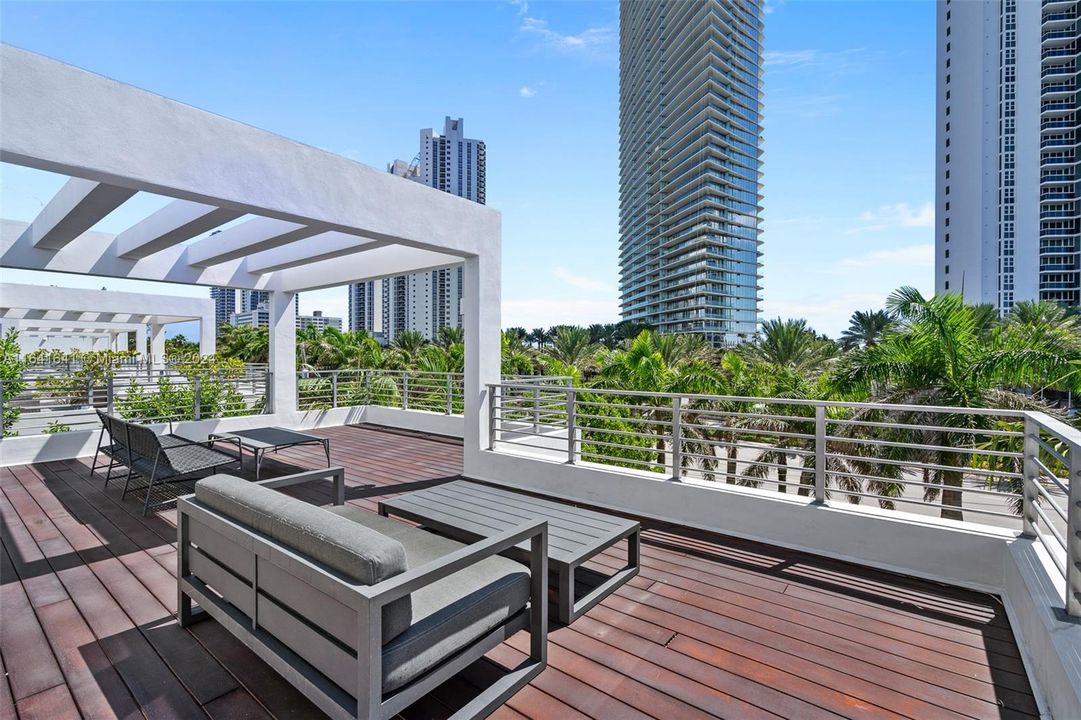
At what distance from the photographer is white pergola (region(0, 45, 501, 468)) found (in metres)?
3.13

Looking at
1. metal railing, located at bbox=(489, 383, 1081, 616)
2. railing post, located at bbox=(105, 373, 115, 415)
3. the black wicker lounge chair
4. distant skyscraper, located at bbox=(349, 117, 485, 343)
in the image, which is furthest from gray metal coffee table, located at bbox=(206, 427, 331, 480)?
distant skyscraper, located at bbox=(349, 117, 485, 343)

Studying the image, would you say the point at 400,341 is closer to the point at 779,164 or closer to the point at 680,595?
the point at 680,595

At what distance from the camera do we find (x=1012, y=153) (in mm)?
56125

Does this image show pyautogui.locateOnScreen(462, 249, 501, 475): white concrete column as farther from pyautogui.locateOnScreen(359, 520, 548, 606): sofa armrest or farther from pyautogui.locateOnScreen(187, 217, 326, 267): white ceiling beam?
pyautogui.locateOnScreen(359, 520, 548, 606): sofa armrest

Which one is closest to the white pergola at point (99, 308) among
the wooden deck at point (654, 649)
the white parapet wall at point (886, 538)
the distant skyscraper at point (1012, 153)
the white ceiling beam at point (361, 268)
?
the white ceiling beam at point (361, 268)

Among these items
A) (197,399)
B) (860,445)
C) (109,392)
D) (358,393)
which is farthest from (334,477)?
(860,445)

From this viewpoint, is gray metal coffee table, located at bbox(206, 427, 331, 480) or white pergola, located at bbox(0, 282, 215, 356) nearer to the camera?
gray metal coffee table, located at bbox(206, 427, 331, 480)

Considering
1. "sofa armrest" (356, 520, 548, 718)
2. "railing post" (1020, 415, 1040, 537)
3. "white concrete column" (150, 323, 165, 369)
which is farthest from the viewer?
"white concrete column" (150, 323, 165, 369)

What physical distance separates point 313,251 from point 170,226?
5.74 feet

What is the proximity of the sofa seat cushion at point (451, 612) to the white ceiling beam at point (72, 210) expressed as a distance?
158 inches

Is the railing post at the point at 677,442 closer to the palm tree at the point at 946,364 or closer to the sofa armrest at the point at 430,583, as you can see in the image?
the sofa armrest at the point at 430,583

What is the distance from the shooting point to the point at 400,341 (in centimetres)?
2439

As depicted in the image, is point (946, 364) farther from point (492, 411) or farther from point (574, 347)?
point (574, 347)

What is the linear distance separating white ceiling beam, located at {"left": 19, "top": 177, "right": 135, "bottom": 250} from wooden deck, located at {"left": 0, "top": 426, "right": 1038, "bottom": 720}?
279 cm
